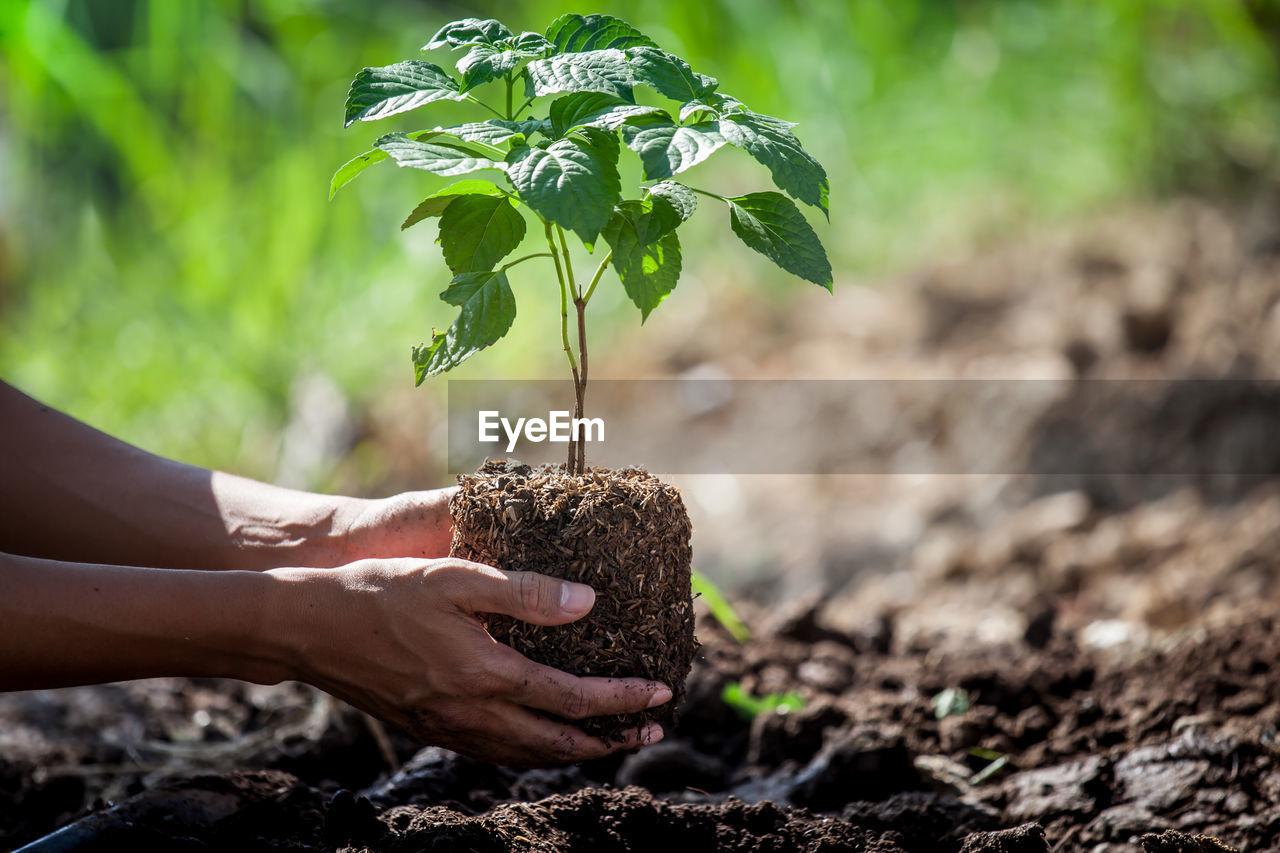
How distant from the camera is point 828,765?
5.34 feet

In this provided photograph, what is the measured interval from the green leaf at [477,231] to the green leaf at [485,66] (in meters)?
0.16

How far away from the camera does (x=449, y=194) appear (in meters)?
1.40

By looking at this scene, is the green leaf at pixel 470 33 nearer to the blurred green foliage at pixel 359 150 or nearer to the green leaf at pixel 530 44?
the green leaf at pixel 530 44

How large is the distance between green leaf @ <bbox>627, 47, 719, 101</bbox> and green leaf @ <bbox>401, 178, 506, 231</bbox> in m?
0.25

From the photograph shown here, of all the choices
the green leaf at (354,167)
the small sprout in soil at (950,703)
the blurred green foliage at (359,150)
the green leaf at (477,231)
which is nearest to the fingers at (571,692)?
the green leaf at (477,231)

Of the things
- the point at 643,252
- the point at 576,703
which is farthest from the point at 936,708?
the point at 643,252

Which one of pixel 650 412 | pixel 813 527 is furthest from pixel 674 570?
pixel 650 412

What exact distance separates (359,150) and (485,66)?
3671 millimetres

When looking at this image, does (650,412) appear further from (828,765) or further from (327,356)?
(828,765)

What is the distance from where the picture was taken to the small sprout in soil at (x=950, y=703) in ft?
6.17

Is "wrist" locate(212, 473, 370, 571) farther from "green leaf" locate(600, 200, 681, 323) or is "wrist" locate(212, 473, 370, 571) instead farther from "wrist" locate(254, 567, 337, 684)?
"green leaf" locate(600, 200, 681, 323)

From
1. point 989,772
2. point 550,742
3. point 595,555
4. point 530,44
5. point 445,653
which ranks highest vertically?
point 530,44

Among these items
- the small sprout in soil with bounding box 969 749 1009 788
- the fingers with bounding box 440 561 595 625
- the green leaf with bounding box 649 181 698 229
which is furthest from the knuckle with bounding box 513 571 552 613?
the small sprout in soil with bounding box 969 749 1009 788

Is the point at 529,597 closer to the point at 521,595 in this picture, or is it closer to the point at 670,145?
the point at 521,595
